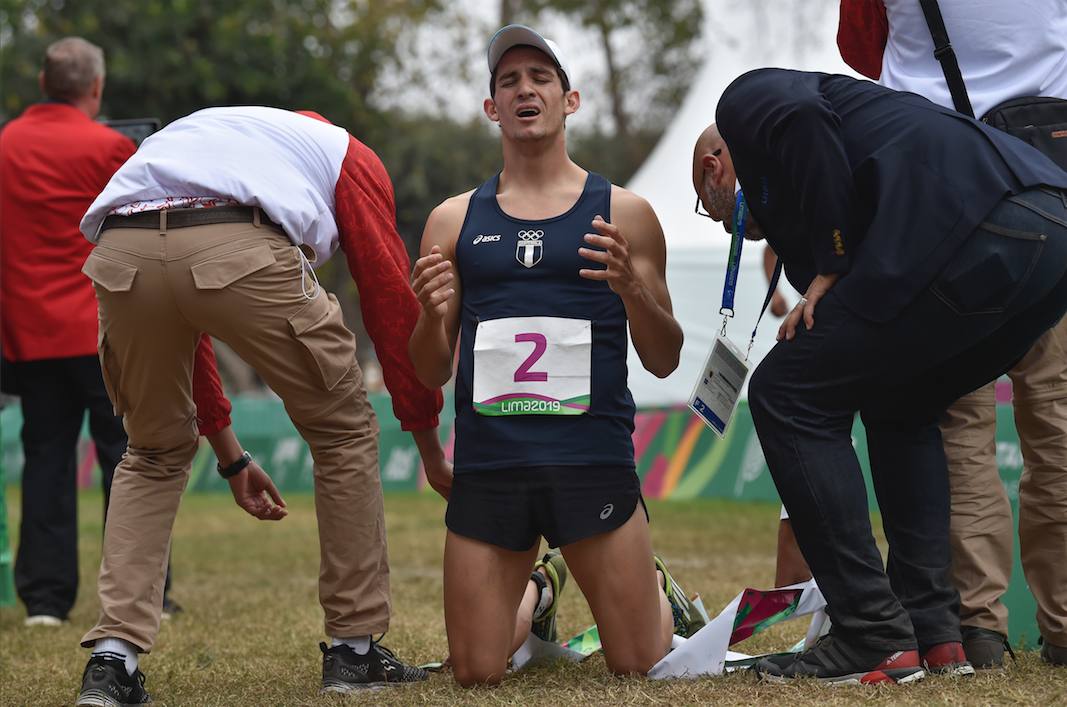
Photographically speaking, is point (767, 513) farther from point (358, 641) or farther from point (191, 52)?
point (191, 52)

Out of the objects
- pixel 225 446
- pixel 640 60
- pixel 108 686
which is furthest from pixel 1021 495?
pixel 640 60

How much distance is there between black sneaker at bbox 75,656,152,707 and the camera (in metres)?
3.26

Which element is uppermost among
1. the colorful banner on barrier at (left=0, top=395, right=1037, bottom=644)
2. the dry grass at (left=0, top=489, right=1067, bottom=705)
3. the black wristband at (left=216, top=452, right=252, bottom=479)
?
the black wristband at (left=216, top=452, right=252, bottom=479)

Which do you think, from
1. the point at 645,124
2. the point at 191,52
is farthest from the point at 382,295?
the point at 645,124

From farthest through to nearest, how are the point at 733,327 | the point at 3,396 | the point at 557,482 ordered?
the point at 733,327, the point at 3,396, the point at 557,482

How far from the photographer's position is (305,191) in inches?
137

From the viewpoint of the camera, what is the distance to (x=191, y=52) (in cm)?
1800

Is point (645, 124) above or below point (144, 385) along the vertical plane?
below

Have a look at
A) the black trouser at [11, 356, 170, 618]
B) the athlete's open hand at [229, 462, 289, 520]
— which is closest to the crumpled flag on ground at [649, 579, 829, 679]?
the athlete's open hand at [229, 462, 289, 520]

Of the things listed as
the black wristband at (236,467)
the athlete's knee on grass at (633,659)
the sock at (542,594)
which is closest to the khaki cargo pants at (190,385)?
the black wristband at (236,467)

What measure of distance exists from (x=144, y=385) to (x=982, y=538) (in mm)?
2179

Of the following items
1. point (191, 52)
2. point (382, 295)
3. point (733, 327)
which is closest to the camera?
point (382, 295)

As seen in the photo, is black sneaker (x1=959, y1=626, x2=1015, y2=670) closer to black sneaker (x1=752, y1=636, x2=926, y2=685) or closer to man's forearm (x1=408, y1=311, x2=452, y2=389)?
black sneaker (x1=752, y1=636, x2=926, y2=685)

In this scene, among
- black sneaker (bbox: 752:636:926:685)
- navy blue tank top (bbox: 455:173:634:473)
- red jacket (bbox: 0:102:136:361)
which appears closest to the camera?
black sneaker (bbox: 752:636:926:685)
